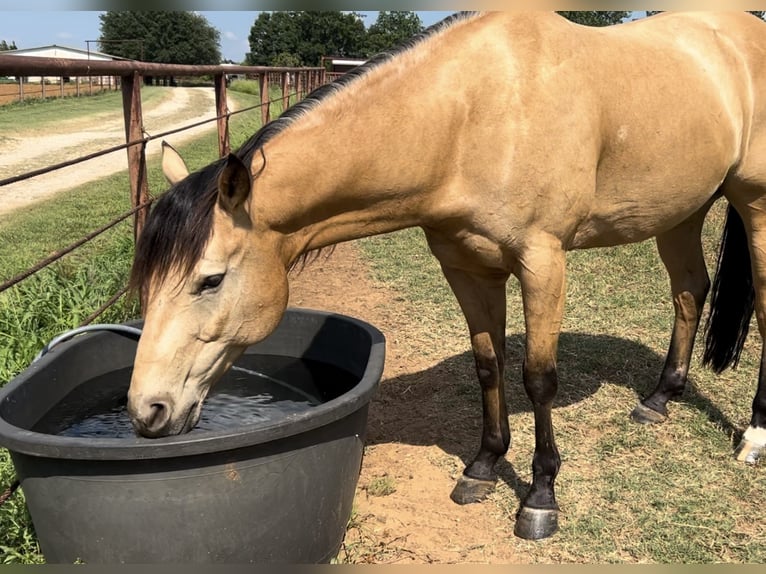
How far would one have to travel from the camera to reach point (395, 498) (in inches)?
112

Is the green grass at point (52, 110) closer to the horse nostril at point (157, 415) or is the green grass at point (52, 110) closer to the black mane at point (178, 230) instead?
the black mane at point (178, 230)

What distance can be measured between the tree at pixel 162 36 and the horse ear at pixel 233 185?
199 feet

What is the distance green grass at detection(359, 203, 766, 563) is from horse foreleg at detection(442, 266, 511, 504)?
119 millimetres

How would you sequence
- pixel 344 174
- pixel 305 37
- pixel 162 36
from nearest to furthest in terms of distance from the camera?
1. pixel 344 174
2. pixel 162 36
3. pixel 305 37

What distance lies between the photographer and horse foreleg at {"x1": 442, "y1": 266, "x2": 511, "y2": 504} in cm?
286

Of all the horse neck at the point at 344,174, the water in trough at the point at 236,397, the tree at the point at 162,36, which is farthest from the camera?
the tree at the point at 162,36

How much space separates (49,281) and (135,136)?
39.9 inches

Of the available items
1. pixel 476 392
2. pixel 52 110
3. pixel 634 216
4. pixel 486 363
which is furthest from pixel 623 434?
pixel 52 110

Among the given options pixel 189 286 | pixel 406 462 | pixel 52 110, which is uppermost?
pixel 189 286

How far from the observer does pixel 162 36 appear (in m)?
59.8

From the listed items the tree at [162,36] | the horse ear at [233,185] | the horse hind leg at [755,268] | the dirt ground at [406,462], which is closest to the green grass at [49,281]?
the horse ear at [233,185]

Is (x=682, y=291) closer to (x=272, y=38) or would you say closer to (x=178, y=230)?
(x=178, y=230)

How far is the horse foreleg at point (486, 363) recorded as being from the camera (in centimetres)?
286

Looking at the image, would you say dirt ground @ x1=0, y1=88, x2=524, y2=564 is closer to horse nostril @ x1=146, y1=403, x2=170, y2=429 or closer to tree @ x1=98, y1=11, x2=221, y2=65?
horse nostril @ x1=146, y1=403, x2=170, y2=429
